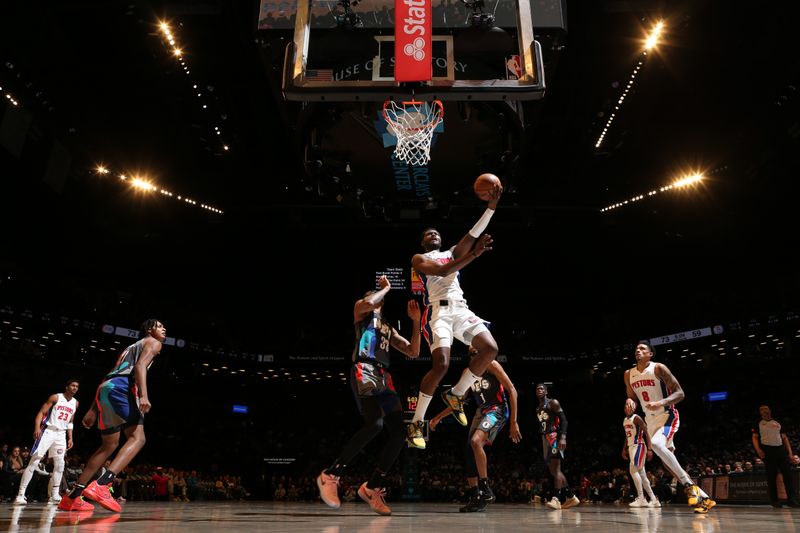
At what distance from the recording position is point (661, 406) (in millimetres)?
6336

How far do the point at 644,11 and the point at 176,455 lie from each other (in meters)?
22.0

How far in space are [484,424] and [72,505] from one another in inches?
157

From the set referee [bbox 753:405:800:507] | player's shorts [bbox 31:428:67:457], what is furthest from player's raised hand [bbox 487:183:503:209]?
player's shorts [bbox 31:428:67:457]

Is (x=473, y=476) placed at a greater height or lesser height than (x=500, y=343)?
lesser

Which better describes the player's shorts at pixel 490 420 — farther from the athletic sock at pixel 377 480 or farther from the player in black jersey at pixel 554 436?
the player in black jersey at pixel 554 436

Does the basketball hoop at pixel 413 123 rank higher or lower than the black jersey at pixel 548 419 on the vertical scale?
higher

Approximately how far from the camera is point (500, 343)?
84.7ft

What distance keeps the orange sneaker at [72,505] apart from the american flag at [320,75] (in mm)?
4874

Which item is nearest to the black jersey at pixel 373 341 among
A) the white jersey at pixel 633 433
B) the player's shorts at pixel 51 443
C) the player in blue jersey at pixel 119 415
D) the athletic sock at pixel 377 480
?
the athletic sock at pixel 377 480

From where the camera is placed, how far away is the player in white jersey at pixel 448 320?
5285mm

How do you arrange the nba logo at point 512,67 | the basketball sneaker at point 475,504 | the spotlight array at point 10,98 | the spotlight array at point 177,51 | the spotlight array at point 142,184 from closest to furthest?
the basketball sneaker at point 475,504 < the nba logo at point 512,67 < the spotlight array at point 177,51 < the spotlight array at point 10,98 < the spotlight array at point 142,184

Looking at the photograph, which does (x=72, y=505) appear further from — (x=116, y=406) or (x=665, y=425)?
(x=665, y=425)

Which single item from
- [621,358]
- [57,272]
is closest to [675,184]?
[621,358]

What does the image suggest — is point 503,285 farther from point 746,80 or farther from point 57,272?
point 57,272
